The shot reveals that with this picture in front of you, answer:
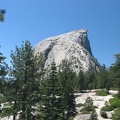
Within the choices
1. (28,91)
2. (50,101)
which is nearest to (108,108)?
(50,101)

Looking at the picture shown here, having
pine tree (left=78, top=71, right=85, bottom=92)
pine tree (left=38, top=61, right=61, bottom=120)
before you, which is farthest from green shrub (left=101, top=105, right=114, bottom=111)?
pine tree (left=78, top=71, right=85, bottom=92)

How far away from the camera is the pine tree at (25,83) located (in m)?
29.1

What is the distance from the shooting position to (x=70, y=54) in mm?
185250

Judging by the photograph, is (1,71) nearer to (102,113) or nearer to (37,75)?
(37,75)

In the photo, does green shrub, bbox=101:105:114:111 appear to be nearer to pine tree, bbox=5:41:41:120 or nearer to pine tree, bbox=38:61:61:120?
pine tree, bbox=38:61:61:120

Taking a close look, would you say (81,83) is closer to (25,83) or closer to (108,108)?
(108,108)

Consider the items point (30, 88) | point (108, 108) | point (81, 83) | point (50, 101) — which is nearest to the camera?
point (30, 88)

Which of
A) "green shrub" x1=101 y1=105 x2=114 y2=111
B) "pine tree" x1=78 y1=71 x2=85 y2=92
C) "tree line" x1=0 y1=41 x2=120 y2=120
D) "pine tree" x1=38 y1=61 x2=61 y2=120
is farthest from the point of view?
"pine tree" x1=78 y1=71 x2=85 y2=92

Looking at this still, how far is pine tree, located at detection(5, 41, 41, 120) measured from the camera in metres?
29.1

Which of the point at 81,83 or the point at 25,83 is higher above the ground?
the point at 81,83

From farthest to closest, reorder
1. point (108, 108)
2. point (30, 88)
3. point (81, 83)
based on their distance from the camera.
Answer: point (81, 83)
point (108, 108)
point (30, 88)

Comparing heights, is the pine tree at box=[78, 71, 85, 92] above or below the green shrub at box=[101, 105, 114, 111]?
above

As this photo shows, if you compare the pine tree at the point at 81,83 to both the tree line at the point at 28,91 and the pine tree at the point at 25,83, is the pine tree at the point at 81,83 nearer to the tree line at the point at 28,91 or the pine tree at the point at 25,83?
the tree line at the point at 28,91

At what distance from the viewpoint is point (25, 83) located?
29.7 metres
